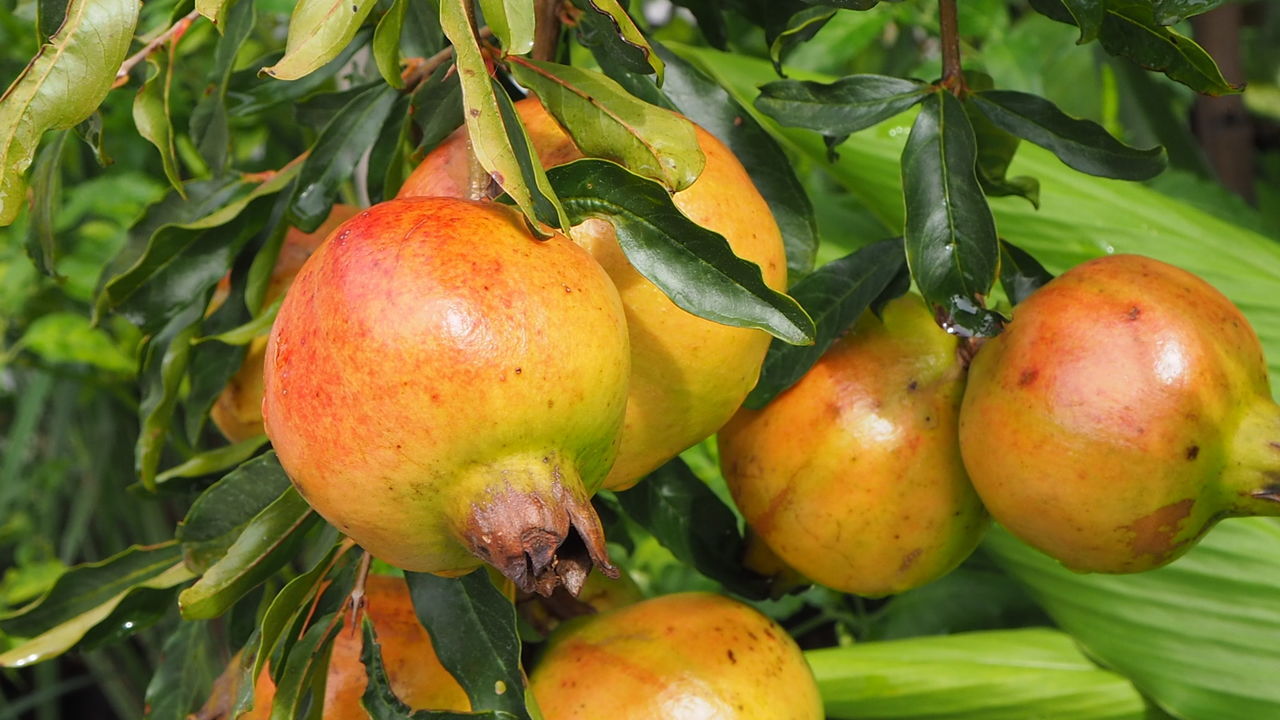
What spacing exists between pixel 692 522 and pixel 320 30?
365 mm

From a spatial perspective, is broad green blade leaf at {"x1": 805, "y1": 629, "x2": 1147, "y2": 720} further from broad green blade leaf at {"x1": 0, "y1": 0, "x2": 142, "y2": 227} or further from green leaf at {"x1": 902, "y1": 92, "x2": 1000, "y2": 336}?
broad green blade leaf at {"x1": 0, "y1": 0, "x2": 142, "y2": 227}

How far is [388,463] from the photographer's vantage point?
38 cm

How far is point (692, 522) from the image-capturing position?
67 centimetres

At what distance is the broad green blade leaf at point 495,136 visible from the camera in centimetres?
39

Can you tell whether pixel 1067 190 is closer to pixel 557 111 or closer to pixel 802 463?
pixel 802 463

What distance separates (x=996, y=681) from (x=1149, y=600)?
124 mm

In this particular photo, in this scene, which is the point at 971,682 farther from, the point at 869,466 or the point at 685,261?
the point at 685,261

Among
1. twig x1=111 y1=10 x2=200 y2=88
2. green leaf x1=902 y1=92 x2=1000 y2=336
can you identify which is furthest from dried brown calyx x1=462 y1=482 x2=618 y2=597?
twig x1=111 y1=10 x2=200 y2=88

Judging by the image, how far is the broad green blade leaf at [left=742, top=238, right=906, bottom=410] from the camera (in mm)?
574

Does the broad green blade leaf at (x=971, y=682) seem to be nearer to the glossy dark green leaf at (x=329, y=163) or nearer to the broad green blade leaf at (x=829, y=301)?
the broad green blade leaf at (x=829, y=301)

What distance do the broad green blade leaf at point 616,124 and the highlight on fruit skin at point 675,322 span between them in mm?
20

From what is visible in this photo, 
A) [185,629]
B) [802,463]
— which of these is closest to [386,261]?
[802,463]

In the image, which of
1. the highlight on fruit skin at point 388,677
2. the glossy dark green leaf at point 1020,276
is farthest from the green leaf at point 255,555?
the glossy dark green leaf at point 1020,276

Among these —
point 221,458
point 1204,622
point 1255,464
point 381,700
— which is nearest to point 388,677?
point 381,700
